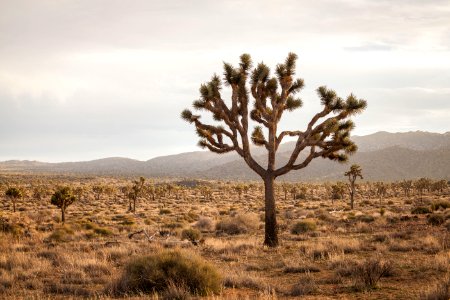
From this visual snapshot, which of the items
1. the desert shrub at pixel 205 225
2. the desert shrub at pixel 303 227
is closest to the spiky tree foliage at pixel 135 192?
the desert shrub at pixel 205 225

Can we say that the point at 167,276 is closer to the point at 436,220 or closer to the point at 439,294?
the point at 439,294

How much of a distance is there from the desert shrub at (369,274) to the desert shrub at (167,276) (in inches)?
121

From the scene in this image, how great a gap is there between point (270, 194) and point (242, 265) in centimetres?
465

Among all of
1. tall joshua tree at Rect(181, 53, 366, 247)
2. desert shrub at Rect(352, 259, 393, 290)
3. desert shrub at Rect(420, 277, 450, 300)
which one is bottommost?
desert shrub at Rect(352, 259, 393, 290)

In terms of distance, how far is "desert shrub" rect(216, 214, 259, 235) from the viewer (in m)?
22.6

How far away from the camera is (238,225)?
23.0 meters

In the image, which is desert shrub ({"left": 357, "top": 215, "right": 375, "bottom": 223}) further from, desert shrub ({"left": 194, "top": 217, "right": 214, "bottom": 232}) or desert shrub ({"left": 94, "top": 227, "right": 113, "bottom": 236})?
desert shrub ({"left": 94, "top": 227, "right": 113, "bottom": 236})

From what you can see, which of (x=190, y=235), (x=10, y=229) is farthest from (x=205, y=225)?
(x=10, y=229)

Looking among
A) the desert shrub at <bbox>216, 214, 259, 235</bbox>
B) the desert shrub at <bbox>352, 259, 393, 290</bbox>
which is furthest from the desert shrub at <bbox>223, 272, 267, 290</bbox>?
the desert shrub at <bbox>216, 214, 259, 235</bbox>

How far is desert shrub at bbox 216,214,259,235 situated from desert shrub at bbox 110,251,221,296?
13.8 meters

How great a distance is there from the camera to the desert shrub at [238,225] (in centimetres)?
2258

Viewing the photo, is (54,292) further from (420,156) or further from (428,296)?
(420,156)

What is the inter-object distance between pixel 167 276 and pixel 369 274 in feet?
14.5

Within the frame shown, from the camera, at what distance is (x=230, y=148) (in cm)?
1678
